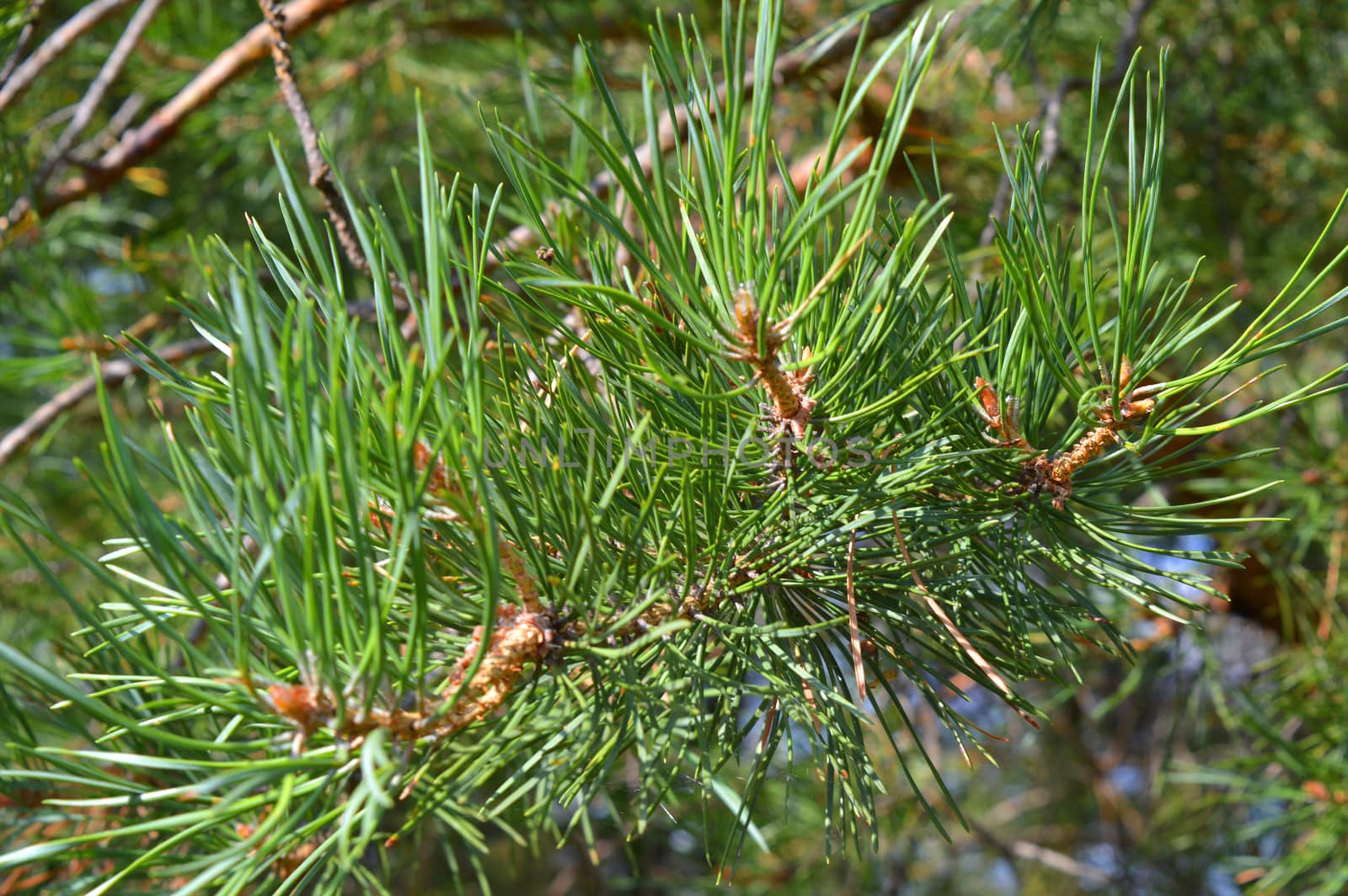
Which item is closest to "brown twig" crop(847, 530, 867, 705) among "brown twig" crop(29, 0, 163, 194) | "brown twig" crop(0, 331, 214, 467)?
"brown twig" crop(0, 331, 214, 467)

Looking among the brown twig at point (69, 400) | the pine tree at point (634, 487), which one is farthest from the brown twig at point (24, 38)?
the pine tree at point (634, 487)

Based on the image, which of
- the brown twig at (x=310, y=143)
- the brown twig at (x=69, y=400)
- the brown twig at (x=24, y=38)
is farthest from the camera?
the brown twig at (x=69, y=400)

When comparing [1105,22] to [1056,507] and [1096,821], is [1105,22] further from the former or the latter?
[1096,821]

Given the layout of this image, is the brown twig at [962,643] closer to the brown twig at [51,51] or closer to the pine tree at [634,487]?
the pine tree at [634,487]

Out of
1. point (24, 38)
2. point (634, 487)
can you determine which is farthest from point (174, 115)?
point (634, 487)

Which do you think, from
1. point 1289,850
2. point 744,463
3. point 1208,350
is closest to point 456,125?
point 1208,350

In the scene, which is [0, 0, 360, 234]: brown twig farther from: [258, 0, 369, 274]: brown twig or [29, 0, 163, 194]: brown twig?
[258, 0, 369, 274]: brown twig
